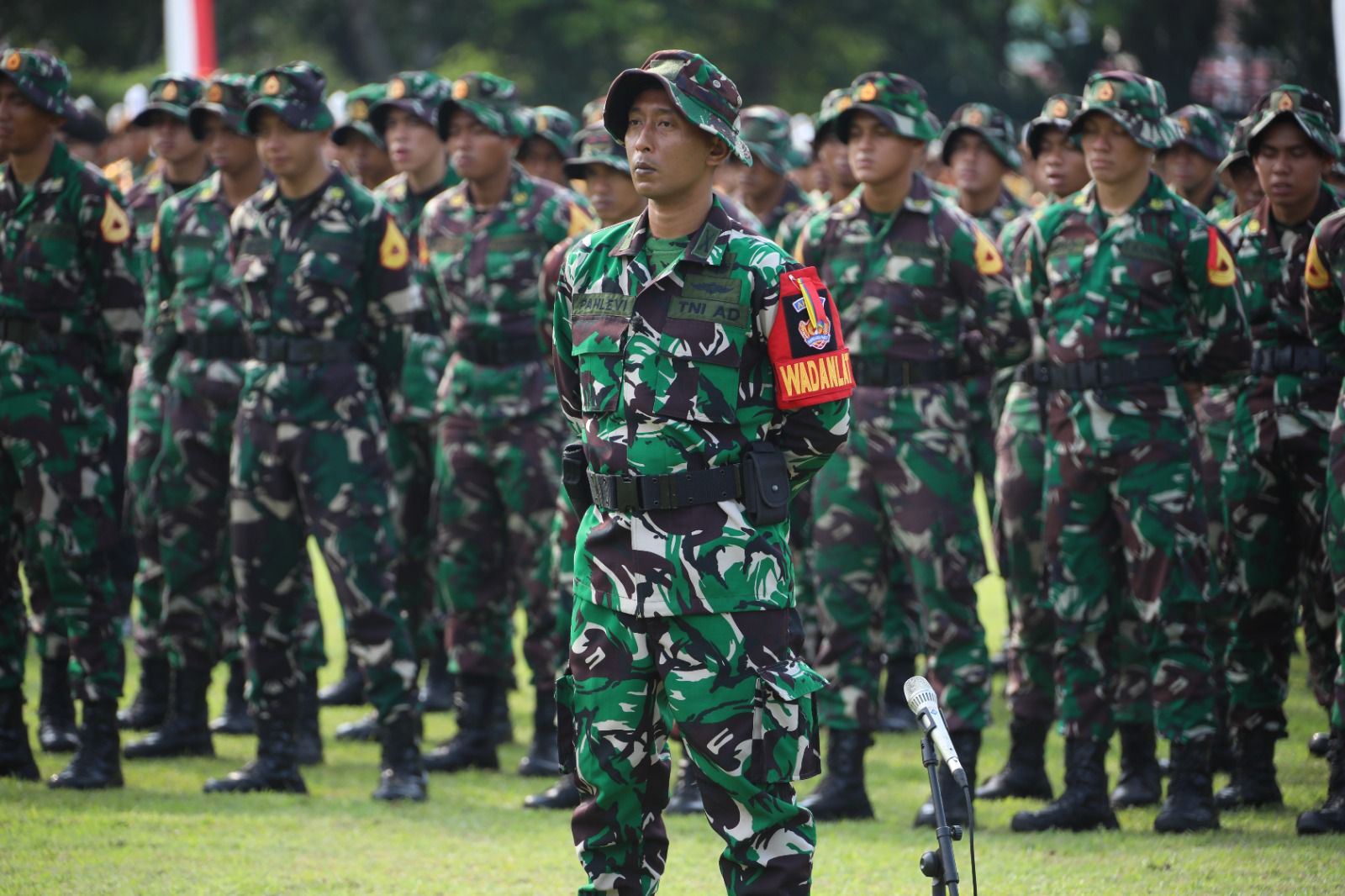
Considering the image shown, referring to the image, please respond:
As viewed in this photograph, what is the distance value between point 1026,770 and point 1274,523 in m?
1.49

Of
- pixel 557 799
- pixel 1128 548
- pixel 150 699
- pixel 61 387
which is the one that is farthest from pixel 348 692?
pixel 1128 548

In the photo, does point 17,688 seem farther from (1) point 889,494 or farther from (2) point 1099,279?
(2) point 1099,279

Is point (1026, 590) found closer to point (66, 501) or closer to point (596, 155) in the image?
point (596, 155)

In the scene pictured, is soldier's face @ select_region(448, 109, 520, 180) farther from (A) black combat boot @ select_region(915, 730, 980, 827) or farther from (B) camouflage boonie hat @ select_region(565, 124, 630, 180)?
(A) black combat boot @ select_region(915, 730, 980, 827)

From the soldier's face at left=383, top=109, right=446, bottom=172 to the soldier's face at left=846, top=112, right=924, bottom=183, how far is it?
3.25m

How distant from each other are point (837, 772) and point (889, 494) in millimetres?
1171

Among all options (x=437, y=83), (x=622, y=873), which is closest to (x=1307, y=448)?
(x=622, y=873)

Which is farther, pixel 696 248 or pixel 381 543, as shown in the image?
pixel 381 543

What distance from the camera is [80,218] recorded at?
802 cm

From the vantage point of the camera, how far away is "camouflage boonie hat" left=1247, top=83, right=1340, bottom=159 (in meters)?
7.93

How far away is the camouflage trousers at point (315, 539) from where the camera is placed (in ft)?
25.7

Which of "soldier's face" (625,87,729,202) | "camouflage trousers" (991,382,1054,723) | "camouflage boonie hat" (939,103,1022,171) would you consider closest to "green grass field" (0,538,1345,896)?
"camouflage trousers" (991,382,1054,723)

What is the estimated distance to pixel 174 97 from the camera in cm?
1003

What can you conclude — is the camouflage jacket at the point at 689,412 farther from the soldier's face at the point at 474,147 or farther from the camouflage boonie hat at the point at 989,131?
the camouflage boonie hat at the point at 989,131
